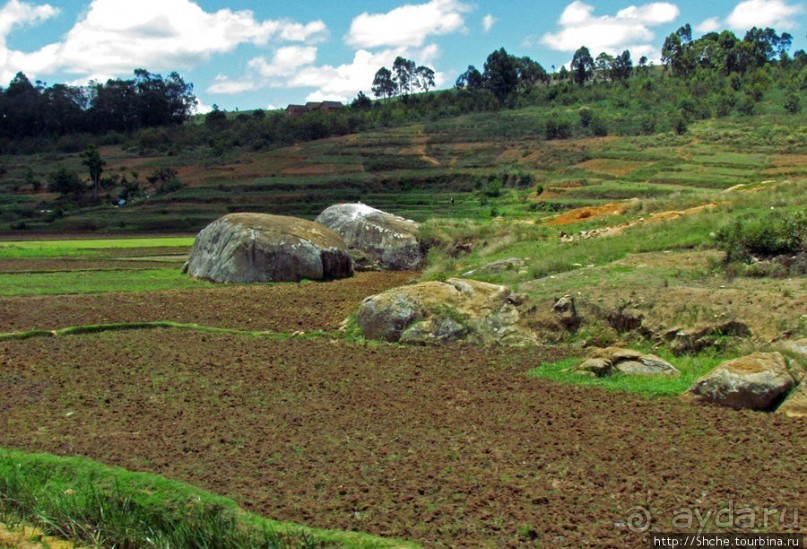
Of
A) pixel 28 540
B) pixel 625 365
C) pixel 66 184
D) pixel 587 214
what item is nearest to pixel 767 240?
pixel 625 365

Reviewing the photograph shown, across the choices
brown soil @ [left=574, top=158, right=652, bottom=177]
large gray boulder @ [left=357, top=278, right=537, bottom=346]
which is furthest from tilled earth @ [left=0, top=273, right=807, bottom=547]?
brown soil @ [left=574, top=158, right=652, bottom=177]

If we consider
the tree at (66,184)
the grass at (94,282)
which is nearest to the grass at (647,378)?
the grass at (94,282)

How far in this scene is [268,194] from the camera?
65500mm

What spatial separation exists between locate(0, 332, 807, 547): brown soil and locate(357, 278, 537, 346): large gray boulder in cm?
118

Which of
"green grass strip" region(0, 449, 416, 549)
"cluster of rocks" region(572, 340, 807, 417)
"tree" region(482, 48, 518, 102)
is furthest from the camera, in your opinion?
"tree" region(482, 48, 518, 102)

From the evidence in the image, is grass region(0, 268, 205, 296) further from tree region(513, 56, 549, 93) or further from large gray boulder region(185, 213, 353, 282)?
tree region(513, 56, 549, 93)

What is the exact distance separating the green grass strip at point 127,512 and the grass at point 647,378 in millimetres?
5466

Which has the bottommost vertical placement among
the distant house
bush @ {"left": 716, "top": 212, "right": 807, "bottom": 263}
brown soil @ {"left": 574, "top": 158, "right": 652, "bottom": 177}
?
brown soil @ {"left": 574, "top": 158, "right": 652, "bottom": 177}

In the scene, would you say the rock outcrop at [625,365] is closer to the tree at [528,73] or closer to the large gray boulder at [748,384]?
the large gray boulder at [748,384]

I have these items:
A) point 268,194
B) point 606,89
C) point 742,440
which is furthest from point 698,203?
point 606,89

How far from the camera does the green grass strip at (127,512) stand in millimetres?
7047

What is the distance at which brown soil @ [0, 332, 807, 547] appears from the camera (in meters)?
7.35

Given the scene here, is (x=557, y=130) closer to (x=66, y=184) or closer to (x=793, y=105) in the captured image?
(x=793, y=105)

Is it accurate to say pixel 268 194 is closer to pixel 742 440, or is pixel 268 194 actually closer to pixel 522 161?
pixel 522 161
